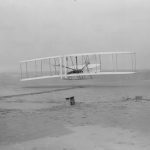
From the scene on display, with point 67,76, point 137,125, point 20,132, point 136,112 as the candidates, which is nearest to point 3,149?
point 20,132

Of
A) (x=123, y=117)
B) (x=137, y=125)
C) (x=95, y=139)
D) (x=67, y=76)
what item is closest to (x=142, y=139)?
(x=95, y=139)

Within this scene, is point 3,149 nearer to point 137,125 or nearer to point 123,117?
point 137,125

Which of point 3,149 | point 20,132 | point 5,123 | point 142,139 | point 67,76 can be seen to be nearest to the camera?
point 3,149

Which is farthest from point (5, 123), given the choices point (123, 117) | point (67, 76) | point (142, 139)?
point (67, 76)

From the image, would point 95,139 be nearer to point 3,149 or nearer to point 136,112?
point 3,149

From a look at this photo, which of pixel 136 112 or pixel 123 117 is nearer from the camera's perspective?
pixel 123 117

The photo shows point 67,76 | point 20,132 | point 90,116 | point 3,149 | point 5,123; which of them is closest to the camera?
point 3,149

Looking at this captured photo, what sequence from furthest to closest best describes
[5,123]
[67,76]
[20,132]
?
[67,76], [5,123], [20,132]

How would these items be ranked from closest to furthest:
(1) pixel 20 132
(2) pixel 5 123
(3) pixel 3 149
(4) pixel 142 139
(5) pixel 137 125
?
(3) pixel 3 149, (4) pixel 142 139, (1) pixel 20 132, (5) pixel 137 125, (2) pixel 5 123

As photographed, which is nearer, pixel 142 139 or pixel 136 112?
pixel 142 139
